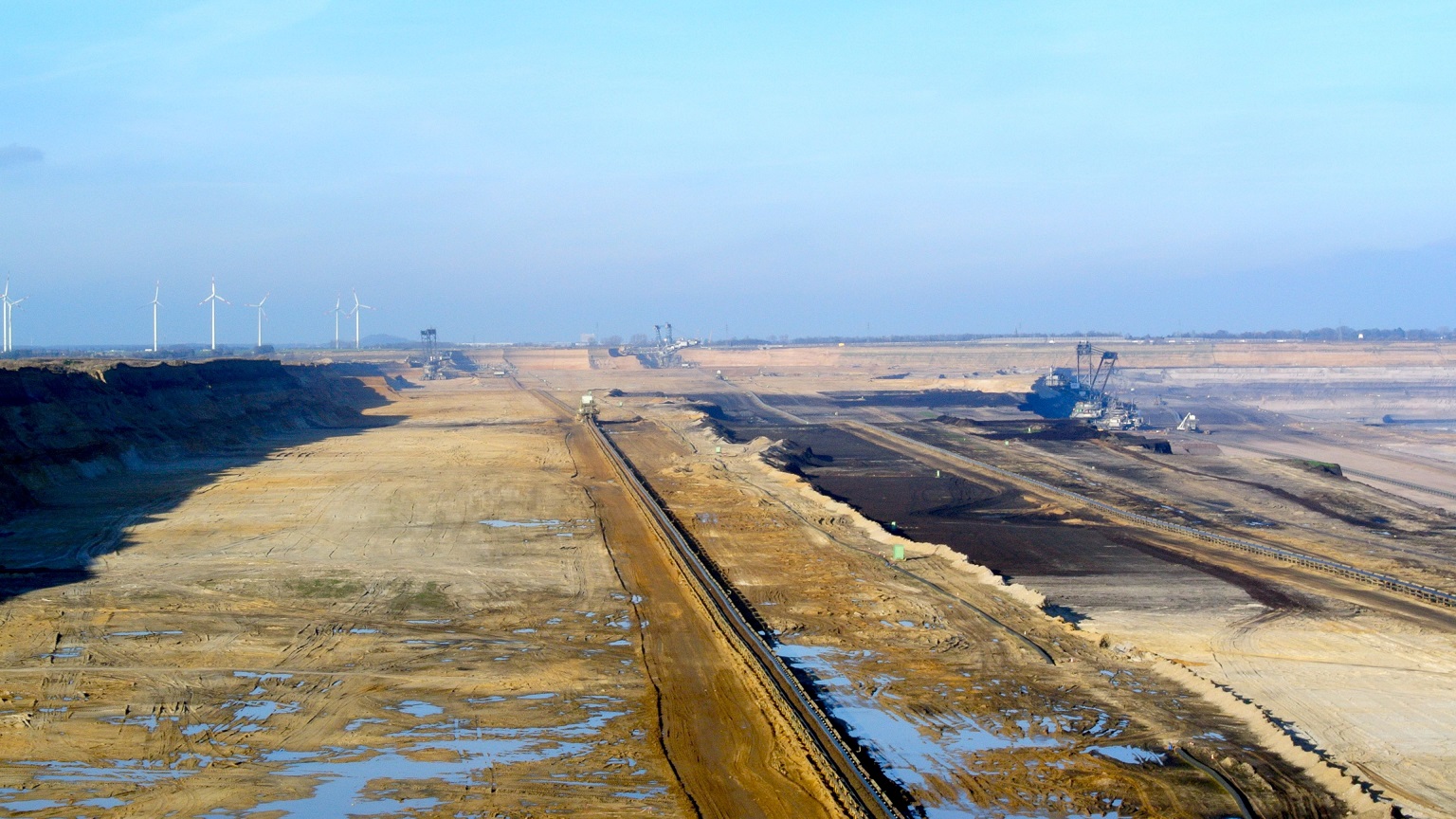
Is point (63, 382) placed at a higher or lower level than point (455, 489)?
higher

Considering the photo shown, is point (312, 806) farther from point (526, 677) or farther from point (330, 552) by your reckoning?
point (330, 552)

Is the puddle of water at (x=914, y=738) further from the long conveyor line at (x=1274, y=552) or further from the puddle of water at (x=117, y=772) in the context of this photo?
the long conveyor line at (x=1274, y=552)

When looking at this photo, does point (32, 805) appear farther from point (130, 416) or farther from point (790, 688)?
point (130, 416)

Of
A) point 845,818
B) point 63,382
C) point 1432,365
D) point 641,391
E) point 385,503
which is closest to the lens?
point 845,818

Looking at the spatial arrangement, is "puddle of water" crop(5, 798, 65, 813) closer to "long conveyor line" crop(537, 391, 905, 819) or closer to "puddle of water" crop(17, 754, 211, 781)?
"puddle of water" crop(17, 754, 211, 781)

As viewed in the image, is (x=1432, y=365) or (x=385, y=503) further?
(x=1432, y=365)

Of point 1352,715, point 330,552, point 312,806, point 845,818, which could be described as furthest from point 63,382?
point 1352,715

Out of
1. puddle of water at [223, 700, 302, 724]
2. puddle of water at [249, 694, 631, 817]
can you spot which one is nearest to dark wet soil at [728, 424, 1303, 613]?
puddle of water at [249, 694, 631, 817]

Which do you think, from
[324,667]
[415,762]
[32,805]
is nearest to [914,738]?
[415,762]
